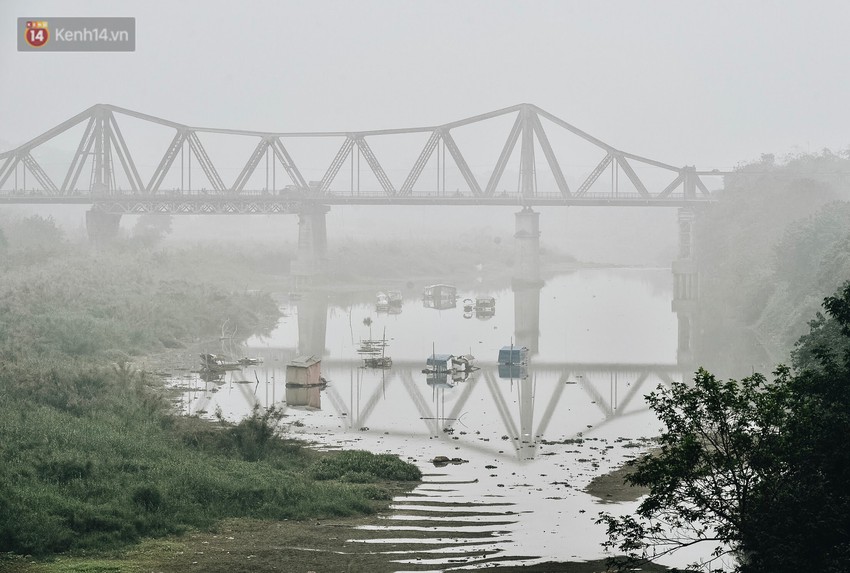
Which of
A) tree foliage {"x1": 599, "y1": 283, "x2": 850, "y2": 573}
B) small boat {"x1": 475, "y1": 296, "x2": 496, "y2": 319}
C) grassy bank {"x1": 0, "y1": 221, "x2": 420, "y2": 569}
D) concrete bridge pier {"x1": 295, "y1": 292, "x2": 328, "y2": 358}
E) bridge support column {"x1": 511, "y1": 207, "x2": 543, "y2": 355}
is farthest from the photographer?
bridge support column {"x1": 511, "y1": 207, "x2": 543, "y2": 355}

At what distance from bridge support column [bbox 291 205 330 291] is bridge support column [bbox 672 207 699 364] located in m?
39.0

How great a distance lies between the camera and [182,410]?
40.9m

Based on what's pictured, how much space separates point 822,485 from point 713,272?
104603 millimetres

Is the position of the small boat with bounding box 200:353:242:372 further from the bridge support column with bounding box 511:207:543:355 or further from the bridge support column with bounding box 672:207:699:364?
the bridge support column with bounding box 511:207:543:355

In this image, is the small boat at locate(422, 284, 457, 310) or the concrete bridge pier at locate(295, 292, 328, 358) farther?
the small boat at locate(422, 284, 457, 310)

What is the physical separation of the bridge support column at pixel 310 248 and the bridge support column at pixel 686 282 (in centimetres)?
3896

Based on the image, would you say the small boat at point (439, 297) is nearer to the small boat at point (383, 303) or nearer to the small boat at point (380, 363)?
the small boat at point (383, 303)

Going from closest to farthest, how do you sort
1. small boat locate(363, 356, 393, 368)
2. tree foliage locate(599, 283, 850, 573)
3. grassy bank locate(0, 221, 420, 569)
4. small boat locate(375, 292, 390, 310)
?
tree foliage locate(599, 283, 850, 573), grassy bank locate(0, 221, 420, 569), small boat locate(363, 356, 393, 368), small boat locate(375, 292, 390, 310)

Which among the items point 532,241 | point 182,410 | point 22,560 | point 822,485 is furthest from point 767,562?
point 532,241

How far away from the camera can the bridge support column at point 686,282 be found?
76.5 m

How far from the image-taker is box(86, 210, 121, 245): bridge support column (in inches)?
4847

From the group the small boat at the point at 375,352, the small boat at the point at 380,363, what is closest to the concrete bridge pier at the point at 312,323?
the small boat at the point at 375,352

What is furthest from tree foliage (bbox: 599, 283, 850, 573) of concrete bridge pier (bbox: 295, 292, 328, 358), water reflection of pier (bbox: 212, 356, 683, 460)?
concrete bridge pier (bbox: 295, 292, 328, 358)

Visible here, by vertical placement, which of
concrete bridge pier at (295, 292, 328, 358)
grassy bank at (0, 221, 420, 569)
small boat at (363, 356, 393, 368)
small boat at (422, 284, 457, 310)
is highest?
small boat at (422, 284, 457, 310)
